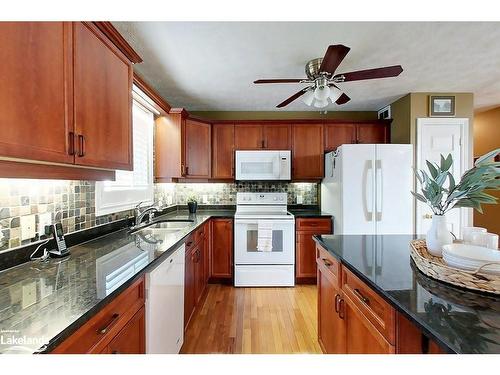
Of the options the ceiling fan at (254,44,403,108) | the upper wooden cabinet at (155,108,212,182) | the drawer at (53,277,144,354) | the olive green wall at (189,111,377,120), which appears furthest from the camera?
the olive green wall at (189,111,377,120)

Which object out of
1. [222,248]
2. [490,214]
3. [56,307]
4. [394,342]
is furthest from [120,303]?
[490,214]

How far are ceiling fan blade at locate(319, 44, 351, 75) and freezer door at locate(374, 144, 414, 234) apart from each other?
1465 mm

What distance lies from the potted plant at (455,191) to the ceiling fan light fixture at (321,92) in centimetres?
113

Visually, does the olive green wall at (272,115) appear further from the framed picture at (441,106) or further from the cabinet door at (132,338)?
the cabinet door at (132,338)

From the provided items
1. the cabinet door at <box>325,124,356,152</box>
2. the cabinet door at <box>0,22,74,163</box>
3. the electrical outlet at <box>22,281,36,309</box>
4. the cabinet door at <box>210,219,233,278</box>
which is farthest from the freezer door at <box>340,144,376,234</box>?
the electrical outlet at <box>22,281,36,309</box>

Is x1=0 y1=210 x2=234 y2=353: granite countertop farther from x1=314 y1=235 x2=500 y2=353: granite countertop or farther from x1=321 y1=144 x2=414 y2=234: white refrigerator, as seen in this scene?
x1=321 y1=144 x2=414 y2=234: white refrigerator

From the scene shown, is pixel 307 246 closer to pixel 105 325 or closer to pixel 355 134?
pixel 355 134

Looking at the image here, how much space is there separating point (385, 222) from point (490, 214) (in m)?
2.47

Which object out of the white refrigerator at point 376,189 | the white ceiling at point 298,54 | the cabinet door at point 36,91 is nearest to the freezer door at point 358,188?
the white refrigerator at point 376,189

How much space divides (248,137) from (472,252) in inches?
113

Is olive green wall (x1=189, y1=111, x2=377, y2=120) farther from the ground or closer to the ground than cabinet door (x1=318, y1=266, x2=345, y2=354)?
farther from the ground

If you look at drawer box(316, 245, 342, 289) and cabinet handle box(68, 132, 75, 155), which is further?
drawer box(316, 245, 342, 289)

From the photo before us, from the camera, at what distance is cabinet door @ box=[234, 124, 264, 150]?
3559 mm
